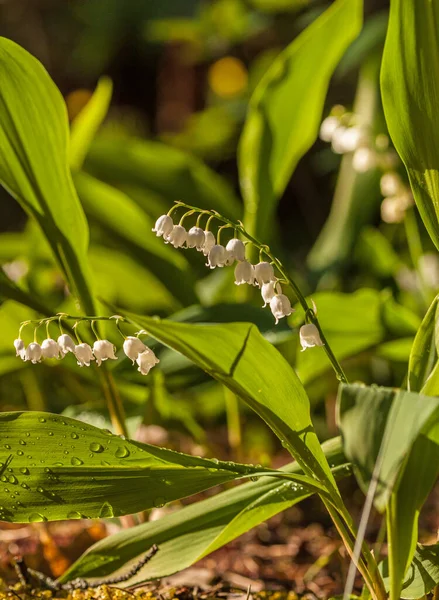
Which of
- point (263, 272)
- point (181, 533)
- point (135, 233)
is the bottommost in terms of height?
point (181, 533)

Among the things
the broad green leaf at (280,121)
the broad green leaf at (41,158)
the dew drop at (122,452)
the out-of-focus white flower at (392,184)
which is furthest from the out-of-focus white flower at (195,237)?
the out-of-focus white flower at (392,184)

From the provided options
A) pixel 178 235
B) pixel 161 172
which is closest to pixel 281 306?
pixel 178 235

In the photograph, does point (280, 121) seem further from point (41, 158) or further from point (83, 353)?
point (83, 353)

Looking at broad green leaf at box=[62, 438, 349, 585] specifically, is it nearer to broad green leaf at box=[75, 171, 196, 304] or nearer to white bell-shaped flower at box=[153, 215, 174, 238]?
white bell-shaped flower at box=[153, 215, 174, 238]

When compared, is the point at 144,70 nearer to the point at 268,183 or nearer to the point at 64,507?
the point at 268,183

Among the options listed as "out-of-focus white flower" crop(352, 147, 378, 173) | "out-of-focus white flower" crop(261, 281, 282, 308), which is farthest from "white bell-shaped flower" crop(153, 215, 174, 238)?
"out-of-focus white flower" crop(352, 147, 378, 173)

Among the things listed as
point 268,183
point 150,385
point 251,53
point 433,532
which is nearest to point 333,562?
point 433,532

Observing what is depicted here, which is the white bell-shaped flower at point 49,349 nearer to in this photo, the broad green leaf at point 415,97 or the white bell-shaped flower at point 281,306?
the white bell-shaped flower at point 281,306
